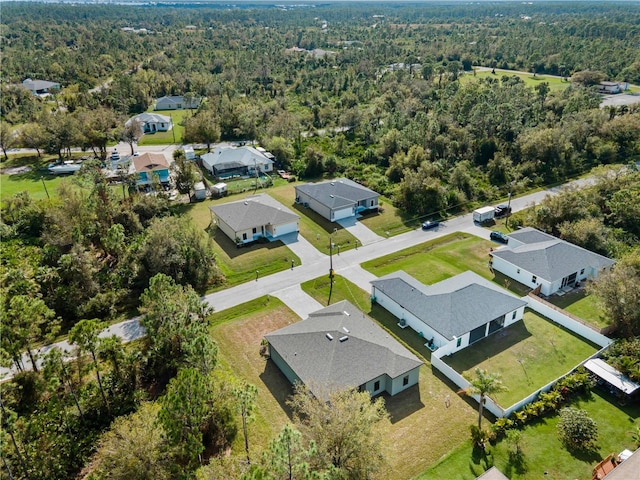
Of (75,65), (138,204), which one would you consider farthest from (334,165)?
(75,65)

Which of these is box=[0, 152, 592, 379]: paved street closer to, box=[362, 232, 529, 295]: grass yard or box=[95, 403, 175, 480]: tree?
box=[362, 232, 529, 295]: grass yard

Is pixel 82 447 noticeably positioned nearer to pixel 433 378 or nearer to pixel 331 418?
pixel 331 418

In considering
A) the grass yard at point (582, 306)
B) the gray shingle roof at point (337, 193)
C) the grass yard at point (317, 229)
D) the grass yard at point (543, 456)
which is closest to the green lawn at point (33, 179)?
the grass yard at point (317, 229)

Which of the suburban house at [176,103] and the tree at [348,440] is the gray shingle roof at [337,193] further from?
the suburban house at [176,103]

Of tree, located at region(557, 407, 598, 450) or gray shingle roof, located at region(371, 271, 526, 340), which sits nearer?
tree, located at region(557, 407, 598, 450)

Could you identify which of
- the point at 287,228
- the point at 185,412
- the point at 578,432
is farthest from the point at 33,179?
the point at 578,432

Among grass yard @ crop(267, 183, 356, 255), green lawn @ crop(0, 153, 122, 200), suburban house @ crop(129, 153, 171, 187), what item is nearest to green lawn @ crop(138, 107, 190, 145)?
green lawn @ crop(0, 153, 122, 200)

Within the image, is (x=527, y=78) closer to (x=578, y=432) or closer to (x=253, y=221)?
(x=253, y=221)
